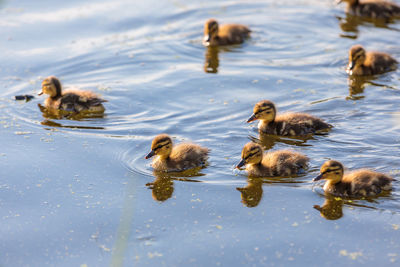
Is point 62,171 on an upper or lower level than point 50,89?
lower

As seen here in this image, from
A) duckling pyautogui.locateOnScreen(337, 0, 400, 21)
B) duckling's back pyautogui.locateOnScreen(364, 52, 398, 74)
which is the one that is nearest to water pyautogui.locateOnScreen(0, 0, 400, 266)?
duckling's back pyautogui.locateOnScreen(364, 52, 398, 74)

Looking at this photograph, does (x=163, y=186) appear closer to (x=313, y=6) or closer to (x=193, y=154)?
(x=193, y=154)

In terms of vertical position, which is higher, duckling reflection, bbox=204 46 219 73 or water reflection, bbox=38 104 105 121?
duckling reflection, bbox=204 46 219 73

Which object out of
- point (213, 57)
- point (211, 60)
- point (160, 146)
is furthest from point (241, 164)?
point (213, 57)

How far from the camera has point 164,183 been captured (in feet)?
19.1

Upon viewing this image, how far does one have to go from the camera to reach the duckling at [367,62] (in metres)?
8.18

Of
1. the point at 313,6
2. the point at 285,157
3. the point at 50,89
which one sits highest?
the point at 313,6

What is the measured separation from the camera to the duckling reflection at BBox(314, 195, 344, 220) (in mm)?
5207

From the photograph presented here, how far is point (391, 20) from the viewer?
33.4ft

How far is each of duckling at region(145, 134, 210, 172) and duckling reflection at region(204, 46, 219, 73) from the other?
263cm

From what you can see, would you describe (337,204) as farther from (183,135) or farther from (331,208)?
(183,135)

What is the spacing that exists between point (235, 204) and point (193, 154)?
2.66 feet

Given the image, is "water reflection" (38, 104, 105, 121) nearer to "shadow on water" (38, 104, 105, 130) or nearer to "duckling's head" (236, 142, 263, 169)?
"shadow on water" (38, 104, 105, 130)

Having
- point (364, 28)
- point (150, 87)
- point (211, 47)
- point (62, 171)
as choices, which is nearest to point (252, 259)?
point (62, 171)
